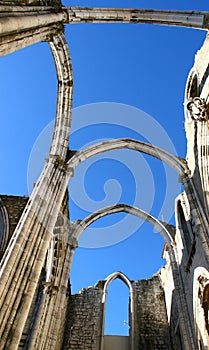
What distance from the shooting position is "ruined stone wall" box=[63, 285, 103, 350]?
9.45 metres

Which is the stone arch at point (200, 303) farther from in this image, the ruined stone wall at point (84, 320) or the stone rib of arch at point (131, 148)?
the ruined stone wall at point (84, 320)

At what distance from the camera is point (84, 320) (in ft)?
33.2

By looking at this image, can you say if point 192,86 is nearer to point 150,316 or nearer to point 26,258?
point 26,258

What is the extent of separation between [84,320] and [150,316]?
2318mm

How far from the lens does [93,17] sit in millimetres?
6504

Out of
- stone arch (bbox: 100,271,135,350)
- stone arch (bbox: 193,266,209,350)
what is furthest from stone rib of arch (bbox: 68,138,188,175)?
stone arch (bbox: 100,271,135,350)

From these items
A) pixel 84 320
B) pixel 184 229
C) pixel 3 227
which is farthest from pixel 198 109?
pixel 84 320

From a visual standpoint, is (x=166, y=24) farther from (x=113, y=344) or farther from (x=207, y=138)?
(x=113, y=344)

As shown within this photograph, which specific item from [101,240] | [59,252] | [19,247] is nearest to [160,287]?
[101,240]

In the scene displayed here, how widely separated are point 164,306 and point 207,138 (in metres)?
6.84

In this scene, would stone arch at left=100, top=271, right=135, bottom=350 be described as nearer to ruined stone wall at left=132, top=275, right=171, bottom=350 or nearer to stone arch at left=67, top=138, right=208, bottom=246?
ruined stone wall at left=132, top=275, right=171, bottom=350

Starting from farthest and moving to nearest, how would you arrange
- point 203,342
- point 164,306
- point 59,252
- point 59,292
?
point 164,306 → point 59,252 → point 59,292 → point 203,342

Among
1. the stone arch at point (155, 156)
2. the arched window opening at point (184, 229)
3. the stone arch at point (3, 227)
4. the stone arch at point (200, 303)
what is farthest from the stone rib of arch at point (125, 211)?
the stone arch at point (200, 303)

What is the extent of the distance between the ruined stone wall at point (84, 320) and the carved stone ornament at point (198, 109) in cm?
752
